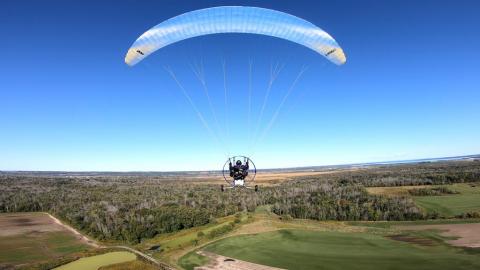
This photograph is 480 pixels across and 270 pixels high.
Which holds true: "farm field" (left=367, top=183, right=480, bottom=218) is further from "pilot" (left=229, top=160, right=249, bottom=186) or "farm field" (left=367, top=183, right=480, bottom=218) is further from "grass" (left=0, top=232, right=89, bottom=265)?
"grass" (left=0, top=232, right=89, bottom=265)

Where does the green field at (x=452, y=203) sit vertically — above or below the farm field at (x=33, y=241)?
above

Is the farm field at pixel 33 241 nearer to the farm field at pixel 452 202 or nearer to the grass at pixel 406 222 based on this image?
the grass at pixel 406 222

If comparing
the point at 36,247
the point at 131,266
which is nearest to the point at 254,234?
the point at 131,266

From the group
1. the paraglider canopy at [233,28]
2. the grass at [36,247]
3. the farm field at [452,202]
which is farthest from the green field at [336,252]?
the farm field at [452,202]

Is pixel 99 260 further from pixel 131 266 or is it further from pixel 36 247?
pixel 36 247

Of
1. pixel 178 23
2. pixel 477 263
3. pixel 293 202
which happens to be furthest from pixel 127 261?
pixel 293 202

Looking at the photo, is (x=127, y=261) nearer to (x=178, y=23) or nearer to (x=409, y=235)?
(x=178, y=23)

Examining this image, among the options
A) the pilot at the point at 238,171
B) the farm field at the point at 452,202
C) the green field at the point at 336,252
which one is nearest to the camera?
the green field at the point at 336,252
